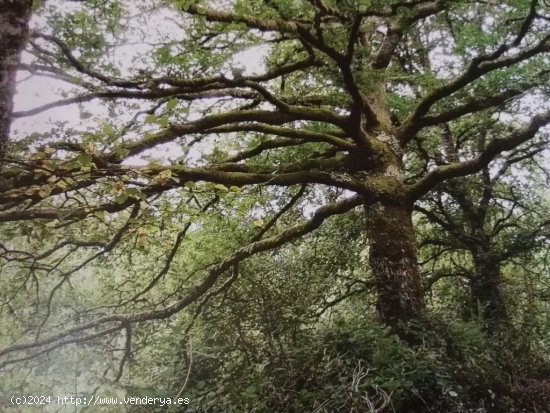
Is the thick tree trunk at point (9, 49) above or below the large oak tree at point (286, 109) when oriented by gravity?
below

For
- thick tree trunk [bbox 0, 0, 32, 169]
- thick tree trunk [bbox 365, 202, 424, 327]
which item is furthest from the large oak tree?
thick tree trunk [bbox 0, 0, 32, 169]

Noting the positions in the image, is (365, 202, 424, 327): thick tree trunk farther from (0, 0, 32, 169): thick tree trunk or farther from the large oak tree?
(0, 0, 32, 169): thick tree trunk

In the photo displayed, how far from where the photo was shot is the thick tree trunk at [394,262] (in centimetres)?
645

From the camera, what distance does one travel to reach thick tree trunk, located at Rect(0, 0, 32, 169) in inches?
75.2

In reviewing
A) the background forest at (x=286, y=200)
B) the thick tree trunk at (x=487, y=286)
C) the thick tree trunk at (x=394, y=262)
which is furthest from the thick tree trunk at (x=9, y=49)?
the thick tree trunk at (x=487, y=286)

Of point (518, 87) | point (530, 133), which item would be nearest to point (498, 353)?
point (530, 133)

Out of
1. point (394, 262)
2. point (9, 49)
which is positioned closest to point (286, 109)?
point (394, 262)

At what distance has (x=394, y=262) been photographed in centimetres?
686

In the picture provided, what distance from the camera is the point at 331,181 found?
6848mm

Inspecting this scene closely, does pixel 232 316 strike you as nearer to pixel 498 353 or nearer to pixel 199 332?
pixel 199 332

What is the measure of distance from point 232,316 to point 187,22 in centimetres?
446

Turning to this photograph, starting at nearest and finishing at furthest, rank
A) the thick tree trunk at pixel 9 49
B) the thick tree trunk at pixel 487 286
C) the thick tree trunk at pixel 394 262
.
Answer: the thick tree trunk at pixel 9 49
the thick tree trunk at pixel 394 262
the thick tree trunk at pixel 487 286

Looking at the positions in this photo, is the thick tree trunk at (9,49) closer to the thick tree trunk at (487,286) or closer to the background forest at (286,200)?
the background forest at (286,200)

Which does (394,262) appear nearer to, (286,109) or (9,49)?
(286,109)
